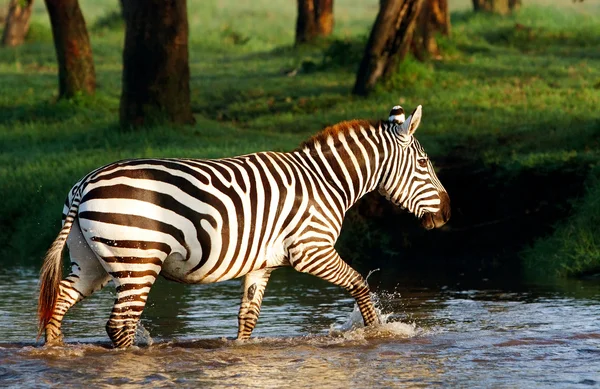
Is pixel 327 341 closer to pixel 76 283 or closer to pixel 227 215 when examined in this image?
pixel 227 215

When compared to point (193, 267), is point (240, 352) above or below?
below

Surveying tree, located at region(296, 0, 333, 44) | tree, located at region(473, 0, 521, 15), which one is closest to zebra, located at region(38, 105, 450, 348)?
tree, located at region(296, 0, 333, 44)

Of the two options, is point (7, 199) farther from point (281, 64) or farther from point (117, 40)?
point (117, 40)

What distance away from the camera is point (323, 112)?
63.4 feet

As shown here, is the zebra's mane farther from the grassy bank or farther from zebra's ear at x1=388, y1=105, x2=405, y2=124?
the grassy bank

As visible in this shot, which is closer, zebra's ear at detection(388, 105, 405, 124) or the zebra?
the zebra

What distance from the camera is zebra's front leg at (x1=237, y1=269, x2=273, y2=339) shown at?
8.89 meters

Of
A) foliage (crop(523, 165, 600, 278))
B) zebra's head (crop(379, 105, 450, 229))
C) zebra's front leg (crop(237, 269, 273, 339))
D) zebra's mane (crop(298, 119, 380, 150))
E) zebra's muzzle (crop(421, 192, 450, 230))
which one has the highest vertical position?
zebra's mane (crop(298, 119, 380, 150))

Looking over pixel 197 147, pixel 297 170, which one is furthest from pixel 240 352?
pixel 197 147

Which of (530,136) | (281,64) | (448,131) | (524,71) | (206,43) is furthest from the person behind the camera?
(206,43)

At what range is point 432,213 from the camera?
9.42 meters

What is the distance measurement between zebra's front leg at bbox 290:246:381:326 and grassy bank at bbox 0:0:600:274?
3587 millimetres

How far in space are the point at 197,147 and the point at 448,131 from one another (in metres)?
3.40

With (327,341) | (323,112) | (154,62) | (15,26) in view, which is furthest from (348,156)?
(15,26)
